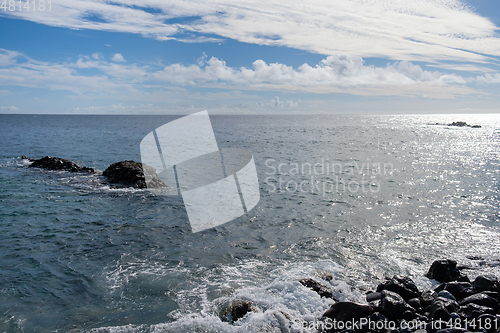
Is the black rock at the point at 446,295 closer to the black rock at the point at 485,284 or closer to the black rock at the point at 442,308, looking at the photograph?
the black rock at the point at 442,308

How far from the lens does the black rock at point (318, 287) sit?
30.7 ft

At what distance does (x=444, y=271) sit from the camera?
10.2 m

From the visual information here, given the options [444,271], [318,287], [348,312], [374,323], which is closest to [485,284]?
[444,271]

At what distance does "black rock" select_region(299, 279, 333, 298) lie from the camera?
368 inches

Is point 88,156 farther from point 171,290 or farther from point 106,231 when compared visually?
point 171,290

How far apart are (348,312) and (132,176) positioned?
A: 1998cm

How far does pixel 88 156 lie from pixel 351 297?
39.0 m

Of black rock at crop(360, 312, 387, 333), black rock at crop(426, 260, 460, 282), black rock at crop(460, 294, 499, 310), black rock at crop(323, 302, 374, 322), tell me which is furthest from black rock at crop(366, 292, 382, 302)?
black rock at crop(426, 260, 460, 282)

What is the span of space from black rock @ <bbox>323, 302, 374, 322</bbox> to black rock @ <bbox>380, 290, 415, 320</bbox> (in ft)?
1.17

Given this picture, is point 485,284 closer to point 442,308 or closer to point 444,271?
point 444,271

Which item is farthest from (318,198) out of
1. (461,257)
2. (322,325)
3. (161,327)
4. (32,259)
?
(32,259)

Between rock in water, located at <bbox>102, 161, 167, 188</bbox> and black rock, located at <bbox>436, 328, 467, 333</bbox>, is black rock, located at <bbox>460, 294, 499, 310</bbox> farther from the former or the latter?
rock in water, located at <bbox>102, 161, 167, 188</bbox>

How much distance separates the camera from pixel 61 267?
10.9 metres

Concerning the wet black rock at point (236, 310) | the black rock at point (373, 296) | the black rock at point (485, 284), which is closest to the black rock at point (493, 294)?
the black rock at point (485, 284)
